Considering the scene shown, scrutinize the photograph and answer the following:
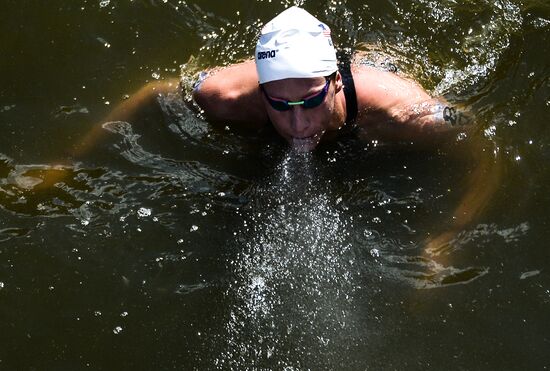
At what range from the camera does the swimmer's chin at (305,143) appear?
4844 millimetres

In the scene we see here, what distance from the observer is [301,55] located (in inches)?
177

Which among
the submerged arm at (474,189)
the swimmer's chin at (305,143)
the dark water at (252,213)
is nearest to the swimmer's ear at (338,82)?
the swimmer's chin at (305,143)

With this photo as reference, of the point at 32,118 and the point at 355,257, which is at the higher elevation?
the point at 32,118

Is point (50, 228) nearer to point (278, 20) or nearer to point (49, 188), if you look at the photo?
point (49, 188)

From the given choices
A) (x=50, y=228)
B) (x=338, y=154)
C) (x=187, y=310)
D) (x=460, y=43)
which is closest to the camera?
(x=187, y=310)

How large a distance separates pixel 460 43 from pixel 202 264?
2789 mm

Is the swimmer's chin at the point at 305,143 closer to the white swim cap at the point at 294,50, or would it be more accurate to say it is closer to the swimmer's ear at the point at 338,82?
the swimmer's ear at the point at 338,82

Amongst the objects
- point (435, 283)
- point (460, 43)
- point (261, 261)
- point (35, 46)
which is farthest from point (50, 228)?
point (460, 43)

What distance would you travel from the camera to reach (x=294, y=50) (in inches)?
178

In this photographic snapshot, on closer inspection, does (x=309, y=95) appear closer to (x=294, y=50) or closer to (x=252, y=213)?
(x=294, y=50)

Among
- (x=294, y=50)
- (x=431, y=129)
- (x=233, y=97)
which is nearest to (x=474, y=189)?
(x=431, y=129)

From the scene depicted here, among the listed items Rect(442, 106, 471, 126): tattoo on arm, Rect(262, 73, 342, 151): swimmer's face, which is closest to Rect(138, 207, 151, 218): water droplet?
Result: Rect(262, 73, 342, 151): swimmer's face

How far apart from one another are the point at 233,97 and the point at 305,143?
0.64 m

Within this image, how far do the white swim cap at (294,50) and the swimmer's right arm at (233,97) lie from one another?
45 cm
